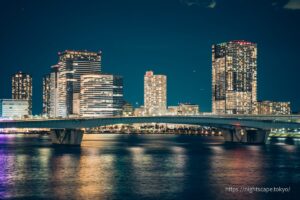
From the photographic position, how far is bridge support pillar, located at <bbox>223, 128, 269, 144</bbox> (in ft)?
559

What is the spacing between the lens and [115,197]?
59.0 meters

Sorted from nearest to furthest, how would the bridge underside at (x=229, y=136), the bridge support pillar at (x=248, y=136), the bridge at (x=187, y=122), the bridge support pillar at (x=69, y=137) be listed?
the bridge at (x=187, y=122) → the bridge support pillar at (x=69, y=137) → the bridge underside at (x=229, y=136) → the bridge support pillar at (x=248, y=136)

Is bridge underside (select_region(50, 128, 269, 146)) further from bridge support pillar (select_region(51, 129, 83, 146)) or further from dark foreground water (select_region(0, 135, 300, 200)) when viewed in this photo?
dark foreground water (select_region(0, 135, 300, 200))

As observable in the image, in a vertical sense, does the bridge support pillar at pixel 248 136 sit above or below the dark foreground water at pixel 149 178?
above

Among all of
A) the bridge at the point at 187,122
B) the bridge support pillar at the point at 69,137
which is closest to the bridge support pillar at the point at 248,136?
the bridge at the point at 187,122

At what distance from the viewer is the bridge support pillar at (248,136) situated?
559 feet

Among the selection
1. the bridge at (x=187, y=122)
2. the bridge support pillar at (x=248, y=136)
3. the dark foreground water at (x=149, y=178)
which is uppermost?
the bridge at (x=187, y=122)

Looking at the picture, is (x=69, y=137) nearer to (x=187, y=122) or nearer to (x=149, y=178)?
(x=187, y=122)

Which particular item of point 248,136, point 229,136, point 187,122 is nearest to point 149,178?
point 187,122

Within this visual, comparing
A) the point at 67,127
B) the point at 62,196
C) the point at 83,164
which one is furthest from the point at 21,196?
the point at 67,127

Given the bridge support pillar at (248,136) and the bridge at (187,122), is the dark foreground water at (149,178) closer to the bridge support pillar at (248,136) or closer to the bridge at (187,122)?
the bridge at (187,122)

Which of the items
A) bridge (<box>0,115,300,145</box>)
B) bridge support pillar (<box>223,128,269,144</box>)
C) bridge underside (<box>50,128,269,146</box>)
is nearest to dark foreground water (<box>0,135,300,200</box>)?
bridge (<box>0,115,300,145</box>)

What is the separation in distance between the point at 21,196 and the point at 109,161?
40.3m

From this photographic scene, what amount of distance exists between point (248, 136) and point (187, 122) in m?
22.5
